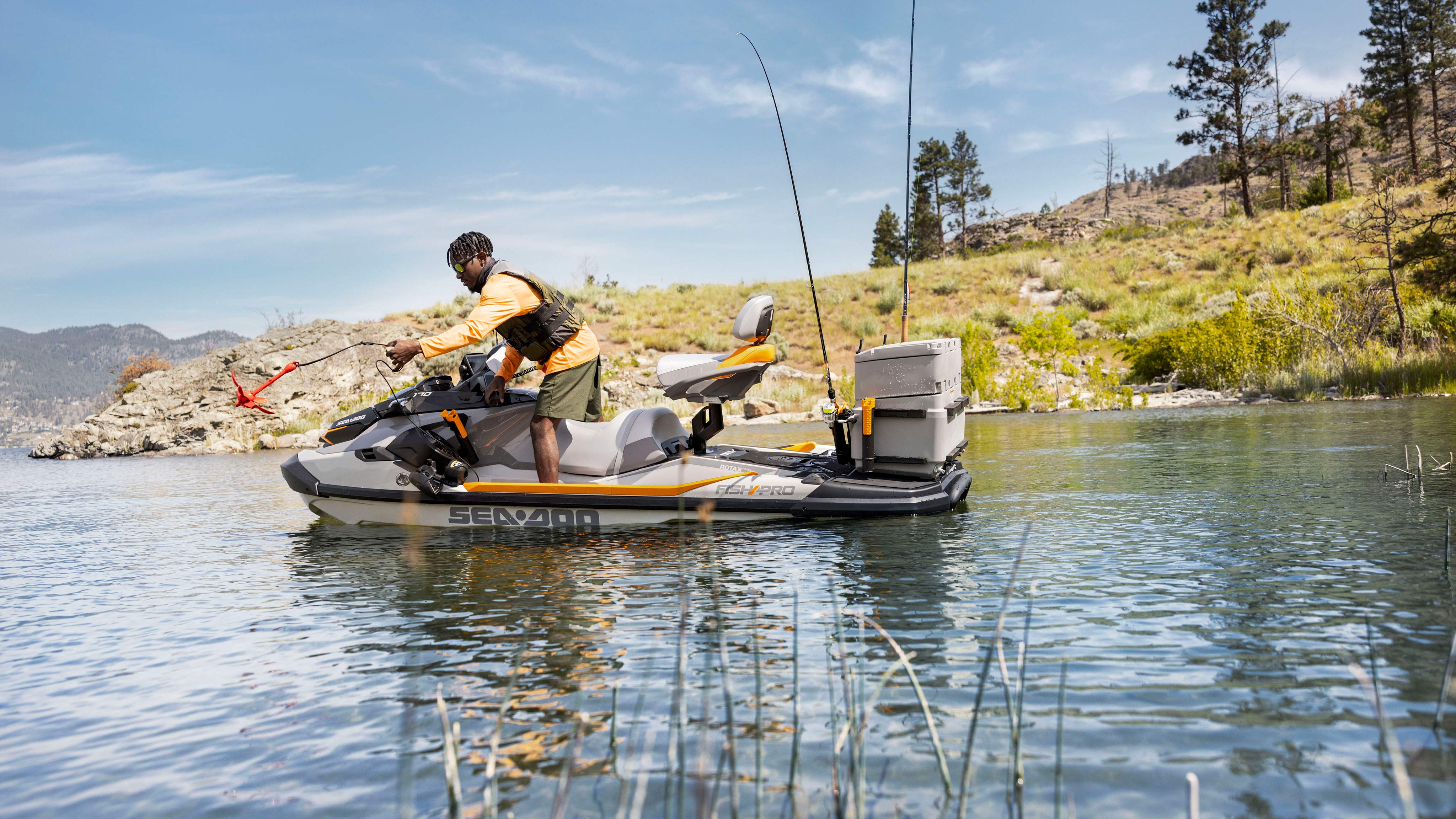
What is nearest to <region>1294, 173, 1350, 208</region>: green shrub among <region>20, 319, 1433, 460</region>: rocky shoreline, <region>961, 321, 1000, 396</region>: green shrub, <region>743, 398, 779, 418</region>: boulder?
<region>961, 321, 1000, 396</region>: green shrub

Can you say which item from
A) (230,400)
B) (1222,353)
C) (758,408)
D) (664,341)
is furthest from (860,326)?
(230,400)

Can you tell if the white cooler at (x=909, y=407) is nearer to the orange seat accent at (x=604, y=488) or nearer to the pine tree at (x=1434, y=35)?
the orange seat accent at (x=604, y=488)

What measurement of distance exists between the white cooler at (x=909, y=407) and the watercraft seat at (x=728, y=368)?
2.35 ft

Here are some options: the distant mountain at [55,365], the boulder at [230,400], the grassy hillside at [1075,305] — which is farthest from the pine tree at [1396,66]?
the distant mountain at [55,365]

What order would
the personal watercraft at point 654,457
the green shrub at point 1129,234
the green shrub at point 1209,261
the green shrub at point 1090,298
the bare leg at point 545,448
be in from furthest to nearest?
the green shrub at point 1129,234, the green shrub at point 1209,261, the green shrub at point 1090,298, the bare leg at point 545,448, the personal watercraft at point 654,457

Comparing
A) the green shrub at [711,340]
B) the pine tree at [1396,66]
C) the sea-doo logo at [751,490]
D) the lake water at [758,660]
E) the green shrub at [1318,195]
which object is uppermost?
the pine tree at [1396,66]

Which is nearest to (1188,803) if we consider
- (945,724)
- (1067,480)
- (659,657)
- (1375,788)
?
(1375,788)

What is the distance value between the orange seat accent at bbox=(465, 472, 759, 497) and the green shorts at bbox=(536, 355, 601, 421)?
53cm

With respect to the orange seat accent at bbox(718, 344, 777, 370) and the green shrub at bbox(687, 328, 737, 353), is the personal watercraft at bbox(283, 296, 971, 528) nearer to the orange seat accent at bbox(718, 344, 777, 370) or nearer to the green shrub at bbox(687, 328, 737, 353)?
the orange seat accent at bbox(718, 344, 777, 370)

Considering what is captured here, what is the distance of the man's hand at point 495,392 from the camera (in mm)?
7121

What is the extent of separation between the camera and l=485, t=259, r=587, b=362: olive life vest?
6.71 m

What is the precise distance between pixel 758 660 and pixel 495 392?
537 centimetres

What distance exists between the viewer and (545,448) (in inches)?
267

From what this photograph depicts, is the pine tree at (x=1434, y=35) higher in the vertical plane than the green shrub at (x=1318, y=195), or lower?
higher
